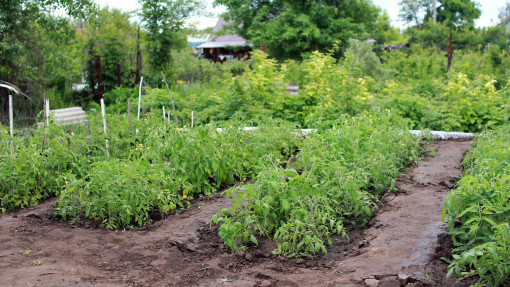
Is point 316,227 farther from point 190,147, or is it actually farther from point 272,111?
point 272,111

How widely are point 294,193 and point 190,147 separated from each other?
6.59 ft

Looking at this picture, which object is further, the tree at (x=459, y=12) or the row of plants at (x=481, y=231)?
the tree at (x=459, y=12)

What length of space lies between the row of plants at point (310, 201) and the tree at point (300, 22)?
54.3 feet

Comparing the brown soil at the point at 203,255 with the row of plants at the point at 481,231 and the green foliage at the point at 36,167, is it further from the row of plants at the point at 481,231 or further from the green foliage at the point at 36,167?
the green foliage at the point at 36,167

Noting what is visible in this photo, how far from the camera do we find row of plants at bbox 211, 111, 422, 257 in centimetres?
425

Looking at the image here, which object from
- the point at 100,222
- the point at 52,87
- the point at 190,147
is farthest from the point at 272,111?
the point at 52,87

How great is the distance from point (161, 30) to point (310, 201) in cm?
1332

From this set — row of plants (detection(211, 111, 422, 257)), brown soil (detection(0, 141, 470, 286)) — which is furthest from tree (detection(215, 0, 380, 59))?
brown soil (detection(0, 141, 470, 286))

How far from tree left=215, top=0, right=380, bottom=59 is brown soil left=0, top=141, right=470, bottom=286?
58.1ft

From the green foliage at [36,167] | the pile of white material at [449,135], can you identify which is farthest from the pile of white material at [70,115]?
the pile of white material at [449,135]

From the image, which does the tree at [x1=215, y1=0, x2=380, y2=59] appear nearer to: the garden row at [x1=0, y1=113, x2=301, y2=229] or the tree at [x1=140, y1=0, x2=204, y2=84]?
the tree at [x1=140, y1=0, x2=204, y2=84]

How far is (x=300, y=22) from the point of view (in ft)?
73.0

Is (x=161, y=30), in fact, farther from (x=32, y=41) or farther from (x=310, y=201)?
(x=310, y=201)

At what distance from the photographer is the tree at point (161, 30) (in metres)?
16.4
